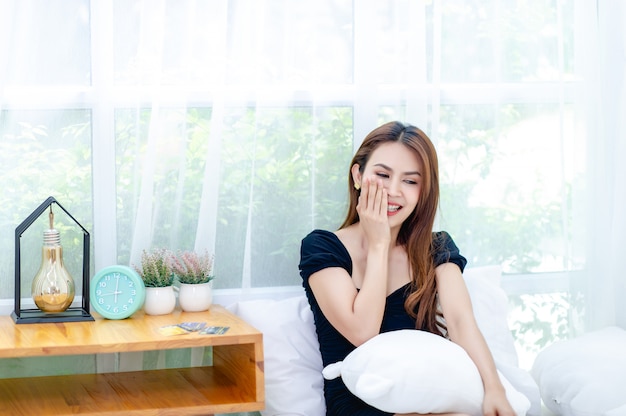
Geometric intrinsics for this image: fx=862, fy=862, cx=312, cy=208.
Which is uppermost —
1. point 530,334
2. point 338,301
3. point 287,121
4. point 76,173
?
point 287,121

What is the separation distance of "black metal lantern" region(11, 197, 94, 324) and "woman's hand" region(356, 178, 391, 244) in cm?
69

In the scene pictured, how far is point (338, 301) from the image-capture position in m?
2.01

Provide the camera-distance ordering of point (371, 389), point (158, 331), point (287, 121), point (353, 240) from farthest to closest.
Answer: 1. point (287, 121)
2. point (353, 240)
3. point (158, 331)
4. point (371, 389)

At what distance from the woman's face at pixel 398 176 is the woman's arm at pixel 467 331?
18 centimetres

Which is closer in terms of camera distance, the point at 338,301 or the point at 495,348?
the point at 338,301

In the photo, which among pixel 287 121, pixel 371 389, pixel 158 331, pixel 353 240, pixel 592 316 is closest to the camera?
pixel 371 389

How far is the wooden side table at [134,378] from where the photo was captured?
6.10 ft

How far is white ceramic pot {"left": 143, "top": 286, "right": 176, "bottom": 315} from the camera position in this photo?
2.17 meters

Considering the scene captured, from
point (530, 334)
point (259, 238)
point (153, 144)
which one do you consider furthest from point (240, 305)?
point (530, 334)

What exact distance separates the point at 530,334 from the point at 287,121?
1002 millimetres

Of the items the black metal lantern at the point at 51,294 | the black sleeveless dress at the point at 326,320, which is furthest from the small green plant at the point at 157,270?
the black sleeveless dress at the point at 326,320

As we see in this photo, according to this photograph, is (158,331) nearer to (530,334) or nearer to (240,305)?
(240,305)

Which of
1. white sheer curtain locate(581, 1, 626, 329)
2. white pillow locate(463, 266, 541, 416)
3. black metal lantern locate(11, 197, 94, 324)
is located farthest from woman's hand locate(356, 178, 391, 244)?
white sheer curtain locate(581, 1, 626, 329)

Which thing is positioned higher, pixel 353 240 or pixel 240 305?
pixel 353 240
